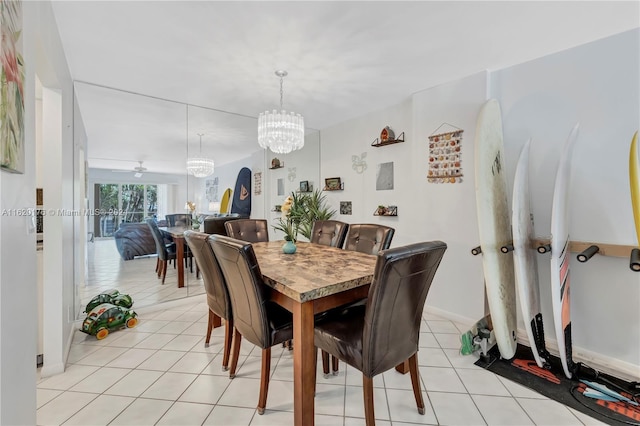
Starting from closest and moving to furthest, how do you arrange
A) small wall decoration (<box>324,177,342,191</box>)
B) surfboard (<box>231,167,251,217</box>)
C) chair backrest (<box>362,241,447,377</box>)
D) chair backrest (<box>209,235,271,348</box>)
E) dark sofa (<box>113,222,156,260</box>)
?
chair backrest (<box>362,241,447,377</box>) → chair backrest (<box>209,235,271,348</box>) → dark sofa (<box>113,222,156,260</box>) → surfboard (<box>231,167,251,217</box>) → small wall decoration (<box>324,177,342,191</box>)

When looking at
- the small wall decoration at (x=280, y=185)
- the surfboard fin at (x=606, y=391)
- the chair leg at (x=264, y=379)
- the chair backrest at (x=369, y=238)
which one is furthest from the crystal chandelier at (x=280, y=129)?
the surfboard fin at (x=606, y=391)

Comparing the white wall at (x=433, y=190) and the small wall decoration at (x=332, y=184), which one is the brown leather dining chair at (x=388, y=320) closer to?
the white wall at (x=433, y=190)

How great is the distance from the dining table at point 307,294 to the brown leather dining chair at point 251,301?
0.33 feet

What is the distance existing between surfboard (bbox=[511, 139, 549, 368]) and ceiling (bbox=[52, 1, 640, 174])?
844mm

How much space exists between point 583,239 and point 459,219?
0.90 metres

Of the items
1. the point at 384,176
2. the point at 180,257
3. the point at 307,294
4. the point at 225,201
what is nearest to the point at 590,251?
the point at 307,294

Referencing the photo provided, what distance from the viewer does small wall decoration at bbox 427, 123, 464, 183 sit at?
270 cm

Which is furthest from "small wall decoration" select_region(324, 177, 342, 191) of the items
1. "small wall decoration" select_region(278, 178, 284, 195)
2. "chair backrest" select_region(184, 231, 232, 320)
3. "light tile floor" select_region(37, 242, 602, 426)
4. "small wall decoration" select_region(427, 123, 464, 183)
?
"chair backrest" select_region(184, 231, 232, 320)

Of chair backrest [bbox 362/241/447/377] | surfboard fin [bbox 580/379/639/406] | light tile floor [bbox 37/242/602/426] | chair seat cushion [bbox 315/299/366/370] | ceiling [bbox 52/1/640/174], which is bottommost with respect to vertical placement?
light tile floor [bbox 37/242/602/426]

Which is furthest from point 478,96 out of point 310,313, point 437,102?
point 310,313

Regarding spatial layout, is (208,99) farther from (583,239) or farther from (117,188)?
(583,239)

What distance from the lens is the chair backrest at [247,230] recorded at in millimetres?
2953

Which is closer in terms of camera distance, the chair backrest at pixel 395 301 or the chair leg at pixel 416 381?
the chair backrest at pixel 395 301

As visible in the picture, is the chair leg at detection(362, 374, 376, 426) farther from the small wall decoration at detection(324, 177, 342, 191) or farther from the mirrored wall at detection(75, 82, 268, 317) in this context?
the small wall decoration at detection(324, 177, 342, 191)
